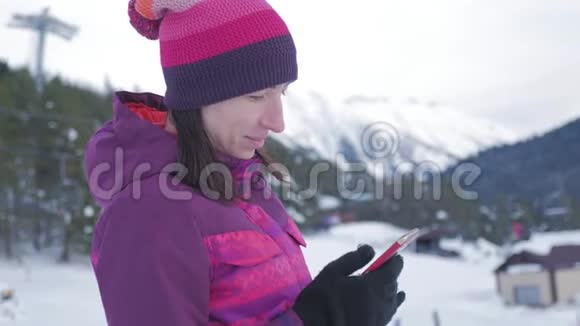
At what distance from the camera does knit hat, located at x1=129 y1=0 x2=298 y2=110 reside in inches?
29.9

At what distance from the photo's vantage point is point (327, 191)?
915 inches

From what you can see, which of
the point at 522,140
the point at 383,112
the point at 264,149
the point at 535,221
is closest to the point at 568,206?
the point at 535,221

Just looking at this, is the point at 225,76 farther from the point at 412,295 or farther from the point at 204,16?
the point at 412,295

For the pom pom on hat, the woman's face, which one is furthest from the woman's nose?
the pom pom on hat

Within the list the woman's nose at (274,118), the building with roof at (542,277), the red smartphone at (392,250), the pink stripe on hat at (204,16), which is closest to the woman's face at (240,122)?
the woman's nose at (274,118)

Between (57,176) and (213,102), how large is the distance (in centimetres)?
1468

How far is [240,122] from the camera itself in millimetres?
752

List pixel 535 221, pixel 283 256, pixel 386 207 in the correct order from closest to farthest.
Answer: pixel 283 256 < pixel 535 221 < pixel 386 207

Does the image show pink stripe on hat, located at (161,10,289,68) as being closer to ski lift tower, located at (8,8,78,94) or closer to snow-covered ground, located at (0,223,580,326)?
snow-covered ground, located at (0,223,580,326)

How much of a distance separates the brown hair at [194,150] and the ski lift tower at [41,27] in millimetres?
16859

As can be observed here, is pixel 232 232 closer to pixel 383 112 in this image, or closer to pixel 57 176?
pixel 57 176

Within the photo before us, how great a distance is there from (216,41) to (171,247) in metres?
0.31

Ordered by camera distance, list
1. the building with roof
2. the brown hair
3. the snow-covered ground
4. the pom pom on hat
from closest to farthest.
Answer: the brown hair < the pom pom on hat < the snow-covered ground < the building with roof

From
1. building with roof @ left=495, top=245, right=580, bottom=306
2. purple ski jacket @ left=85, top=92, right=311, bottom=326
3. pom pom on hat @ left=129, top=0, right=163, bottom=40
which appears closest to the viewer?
purple ski jacket @ left=85, top=92, right=311, bottom=326
